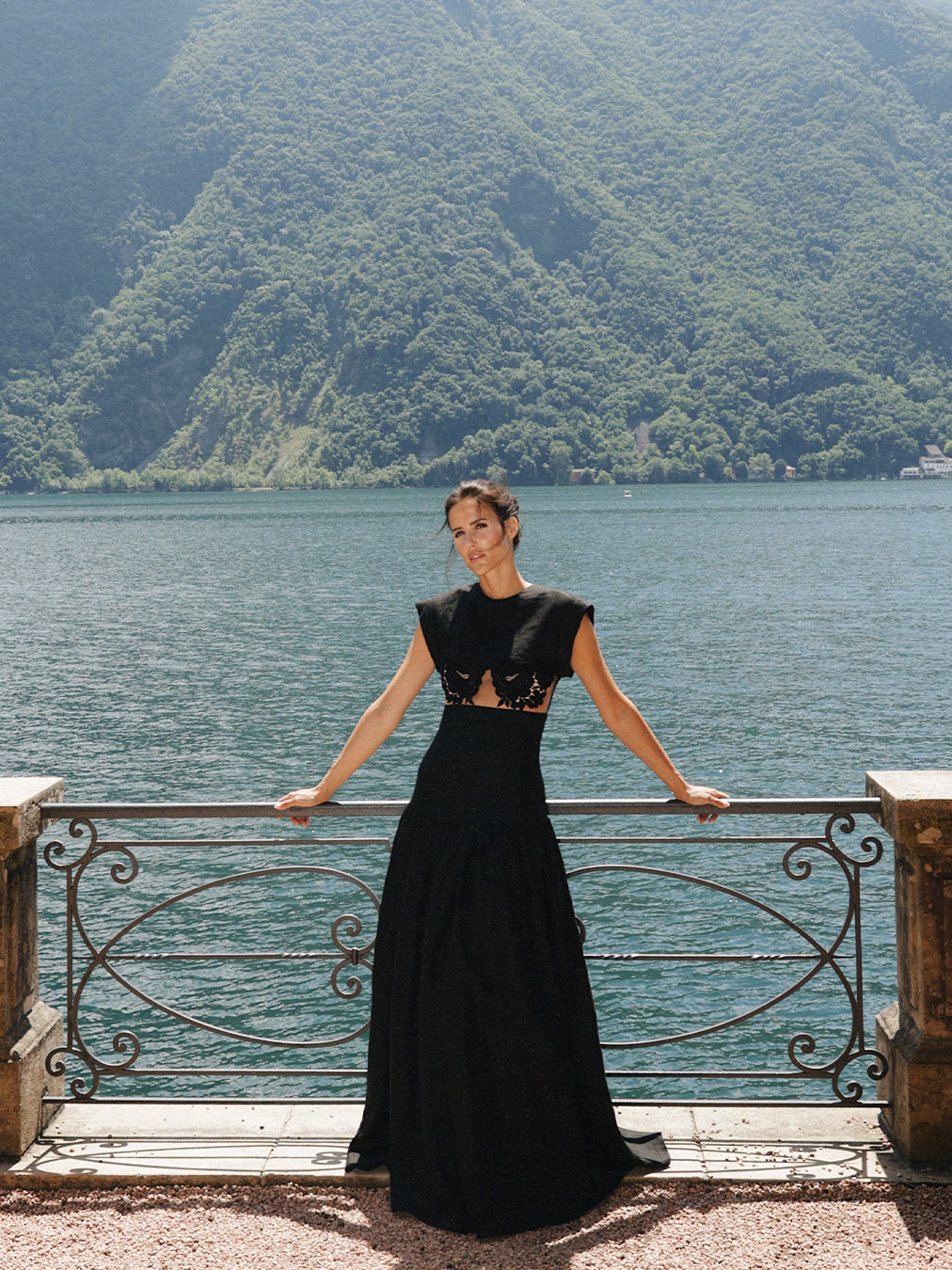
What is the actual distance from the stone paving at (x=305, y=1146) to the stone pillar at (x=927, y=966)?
123 mm

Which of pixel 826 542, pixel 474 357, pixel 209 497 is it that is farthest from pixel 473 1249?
pixel 474 357

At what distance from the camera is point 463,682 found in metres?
3.64

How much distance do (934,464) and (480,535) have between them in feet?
539

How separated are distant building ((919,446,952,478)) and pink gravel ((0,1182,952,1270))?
16376cm

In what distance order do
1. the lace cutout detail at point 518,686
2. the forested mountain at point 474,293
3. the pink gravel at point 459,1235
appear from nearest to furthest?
1. the pink gravel at point 459,1235
2. the lace cutout detail at point 518,686
3. the forested mountain at point 474,293

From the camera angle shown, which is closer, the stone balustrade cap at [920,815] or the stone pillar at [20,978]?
the stone balustrade cap at [920,815]

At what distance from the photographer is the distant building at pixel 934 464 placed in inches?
6127

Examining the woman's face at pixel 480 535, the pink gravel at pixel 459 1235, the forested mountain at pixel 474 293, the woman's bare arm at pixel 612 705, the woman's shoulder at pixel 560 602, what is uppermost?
the forested mountain at pixel 474 293

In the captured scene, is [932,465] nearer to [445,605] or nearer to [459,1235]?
[445,605]

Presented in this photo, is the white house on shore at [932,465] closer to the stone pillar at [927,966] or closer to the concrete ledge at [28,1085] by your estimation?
the stone pillar at [927,966]

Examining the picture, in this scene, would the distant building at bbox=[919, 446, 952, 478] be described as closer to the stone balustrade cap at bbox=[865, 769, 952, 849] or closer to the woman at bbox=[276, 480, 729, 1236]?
the stone balustrade cap at bbox=[865, 769, 952, 849]

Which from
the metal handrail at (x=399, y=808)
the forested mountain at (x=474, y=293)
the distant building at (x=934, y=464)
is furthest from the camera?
the forested mountain at (x=474, y=293)

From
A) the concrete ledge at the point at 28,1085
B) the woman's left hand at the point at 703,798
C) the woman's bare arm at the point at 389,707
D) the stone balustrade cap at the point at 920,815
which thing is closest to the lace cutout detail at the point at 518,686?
the woman's bare arm at the point at 389,707

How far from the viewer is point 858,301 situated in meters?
168
